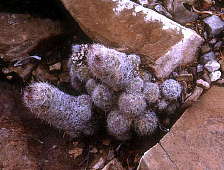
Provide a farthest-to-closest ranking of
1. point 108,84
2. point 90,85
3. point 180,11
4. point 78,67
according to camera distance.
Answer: point 180,11 → point 78,67 → point 90,85 → point 108,84

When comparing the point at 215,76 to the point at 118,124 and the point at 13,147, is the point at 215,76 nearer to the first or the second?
the point at 118,124

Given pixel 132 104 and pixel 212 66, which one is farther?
pixel 212 66

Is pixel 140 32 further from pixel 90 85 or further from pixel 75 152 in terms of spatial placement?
pixel 75 152

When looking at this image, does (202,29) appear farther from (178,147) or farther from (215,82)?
(178,147)

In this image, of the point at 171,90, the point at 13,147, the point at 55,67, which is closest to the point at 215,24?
the point at 171,90

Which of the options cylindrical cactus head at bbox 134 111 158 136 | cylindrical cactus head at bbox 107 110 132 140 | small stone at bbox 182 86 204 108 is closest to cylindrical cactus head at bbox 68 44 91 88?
cylindrical cactus head at bbox 107 110 132 140

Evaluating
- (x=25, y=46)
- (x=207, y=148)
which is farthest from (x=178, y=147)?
(x=25, y=46)

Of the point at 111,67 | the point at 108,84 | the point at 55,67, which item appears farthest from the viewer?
the point at 55,67

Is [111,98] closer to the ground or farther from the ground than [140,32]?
closer to the ground

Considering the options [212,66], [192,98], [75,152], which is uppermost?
[212,66]
